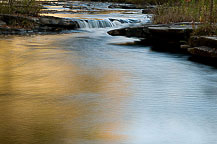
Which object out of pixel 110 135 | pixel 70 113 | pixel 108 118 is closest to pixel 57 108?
pixel 70 113

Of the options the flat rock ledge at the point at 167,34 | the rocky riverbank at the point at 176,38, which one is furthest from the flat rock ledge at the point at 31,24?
the flat rock ledge at the point at 167,34

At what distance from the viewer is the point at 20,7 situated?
21.6 meters

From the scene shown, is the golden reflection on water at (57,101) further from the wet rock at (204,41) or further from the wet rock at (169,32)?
the wet rock at (169,32)

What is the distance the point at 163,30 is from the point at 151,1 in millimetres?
32884

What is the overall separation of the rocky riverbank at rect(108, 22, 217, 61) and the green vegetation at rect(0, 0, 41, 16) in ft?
16.2

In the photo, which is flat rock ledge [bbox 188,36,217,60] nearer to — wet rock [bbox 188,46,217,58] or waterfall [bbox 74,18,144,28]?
wet rock [bbox 188,46,217,58]

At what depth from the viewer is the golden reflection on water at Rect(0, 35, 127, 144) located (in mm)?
5285

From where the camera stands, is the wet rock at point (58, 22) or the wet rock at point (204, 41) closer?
the wet rock at point (204, 41)

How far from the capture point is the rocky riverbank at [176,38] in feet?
40.4

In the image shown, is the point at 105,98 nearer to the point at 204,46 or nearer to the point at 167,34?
the point at 204,46

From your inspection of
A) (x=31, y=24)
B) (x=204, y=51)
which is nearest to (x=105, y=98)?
(x=204, y=51)

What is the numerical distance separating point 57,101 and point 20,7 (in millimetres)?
15498

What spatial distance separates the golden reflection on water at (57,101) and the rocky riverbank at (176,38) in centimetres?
340

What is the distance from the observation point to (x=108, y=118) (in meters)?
6.05
